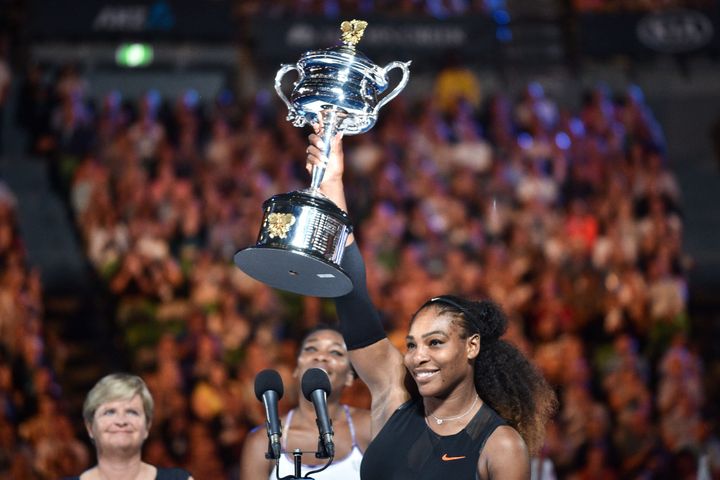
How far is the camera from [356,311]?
3.55 m

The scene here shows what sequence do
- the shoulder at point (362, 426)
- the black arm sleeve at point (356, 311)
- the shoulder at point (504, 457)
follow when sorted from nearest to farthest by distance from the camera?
the shoulder at point (504, 457), the black arm sleeve at point (356, 311), the shoulder at point (362, 426)

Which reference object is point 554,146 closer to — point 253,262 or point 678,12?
point 678,12

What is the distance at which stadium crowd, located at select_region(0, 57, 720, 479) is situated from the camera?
9.05 meters

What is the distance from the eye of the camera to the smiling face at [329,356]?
4758mm

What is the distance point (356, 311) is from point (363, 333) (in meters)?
0.08

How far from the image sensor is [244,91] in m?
16.0

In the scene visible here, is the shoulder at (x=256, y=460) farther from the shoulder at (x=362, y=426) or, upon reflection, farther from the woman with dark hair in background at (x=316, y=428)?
the shoulder at (x=362, y=426)

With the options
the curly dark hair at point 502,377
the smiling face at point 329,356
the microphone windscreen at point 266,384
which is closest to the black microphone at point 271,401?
the microphone windscreen at point 266,384

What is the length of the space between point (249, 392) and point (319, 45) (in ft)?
22.6

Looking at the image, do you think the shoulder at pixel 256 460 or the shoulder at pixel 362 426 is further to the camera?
the shoulder at pixel 362 426

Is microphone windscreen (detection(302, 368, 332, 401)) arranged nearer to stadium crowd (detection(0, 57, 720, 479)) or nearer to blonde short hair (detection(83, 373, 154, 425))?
blonde short hair (detection(83, 373, 154, 425))

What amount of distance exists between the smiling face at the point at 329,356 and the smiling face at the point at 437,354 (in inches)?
55.0

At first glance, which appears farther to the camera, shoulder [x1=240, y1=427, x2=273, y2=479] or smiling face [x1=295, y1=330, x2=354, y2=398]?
smiling face [x1=295, y1=330, x2=354, y2=398]

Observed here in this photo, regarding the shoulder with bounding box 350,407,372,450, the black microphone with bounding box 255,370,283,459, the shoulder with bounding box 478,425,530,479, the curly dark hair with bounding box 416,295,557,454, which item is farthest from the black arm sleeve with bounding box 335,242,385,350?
the shoulder with bounding box 350,407,372,450
